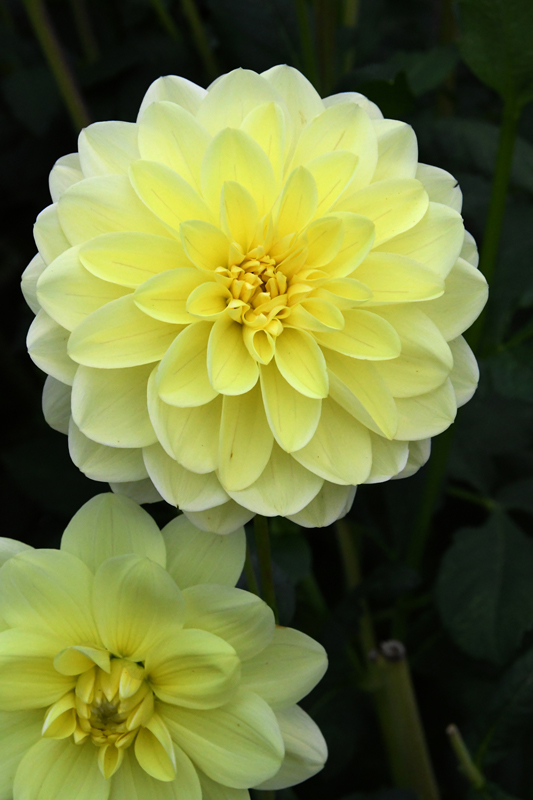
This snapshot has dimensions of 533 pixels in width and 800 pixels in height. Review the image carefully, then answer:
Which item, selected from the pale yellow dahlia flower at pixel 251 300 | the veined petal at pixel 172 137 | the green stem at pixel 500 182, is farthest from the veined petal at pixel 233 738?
the green stem at pixel 500 182

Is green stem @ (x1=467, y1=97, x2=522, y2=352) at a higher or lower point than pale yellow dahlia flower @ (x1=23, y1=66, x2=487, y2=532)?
lower

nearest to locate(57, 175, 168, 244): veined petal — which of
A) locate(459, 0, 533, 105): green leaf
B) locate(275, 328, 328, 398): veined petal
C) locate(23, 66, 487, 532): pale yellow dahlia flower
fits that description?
locate(23, 66, 487, 532): pale yellow dahlia flower

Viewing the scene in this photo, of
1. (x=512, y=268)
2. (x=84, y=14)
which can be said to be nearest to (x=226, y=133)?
(x=512, y=268)

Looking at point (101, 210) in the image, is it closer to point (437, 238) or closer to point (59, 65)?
point (437, 238)

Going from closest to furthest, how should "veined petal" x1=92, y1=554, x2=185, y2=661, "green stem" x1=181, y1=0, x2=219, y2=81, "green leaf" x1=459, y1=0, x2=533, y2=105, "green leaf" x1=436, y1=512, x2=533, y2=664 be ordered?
"veined petal" x1=92, y1=554, x2=185, y2=661
"green leaf" x1=459, y1=0, x2=533, y2=105
"green leaf" x1=436, y1=512, x2=533, y2=664
"green stem" x1=181, y1=0, x2=219, y2=81

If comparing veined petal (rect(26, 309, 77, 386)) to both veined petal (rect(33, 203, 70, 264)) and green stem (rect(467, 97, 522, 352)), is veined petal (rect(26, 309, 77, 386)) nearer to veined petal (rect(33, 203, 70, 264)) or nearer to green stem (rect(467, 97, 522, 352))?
veined petal (rect(33, 203, 70, 264))

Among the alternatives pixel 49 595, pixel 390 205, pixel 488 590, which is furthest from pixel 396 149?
pixel 488 590

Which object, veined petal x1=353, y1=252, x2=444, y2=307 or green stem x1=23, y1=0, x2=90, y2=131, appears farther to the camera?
green stem x1=23, y1=0, x2=90, y2=131

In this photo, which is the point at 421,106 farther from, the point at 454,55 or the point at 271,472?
the point at 271,472
